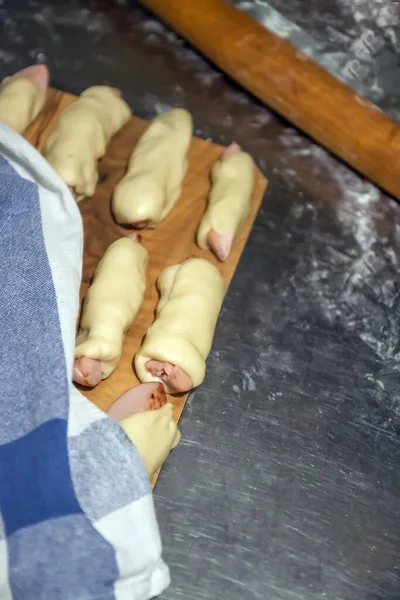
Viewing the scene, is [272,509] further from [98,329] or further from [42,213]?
[42,213]

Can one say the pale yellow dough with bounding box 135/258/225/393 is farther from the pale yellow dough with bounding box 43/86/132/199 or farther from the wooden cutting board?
the pale yellow dough with bounding box 43/86/132/199

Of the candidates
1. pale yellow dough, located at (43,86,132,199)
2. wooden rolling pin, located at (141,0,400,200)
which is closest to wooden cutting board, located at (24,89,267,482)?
pale yellow dough, located at (43,86,132,199)

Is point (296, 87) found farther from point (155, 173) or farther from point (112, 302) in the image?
point (112, 302)

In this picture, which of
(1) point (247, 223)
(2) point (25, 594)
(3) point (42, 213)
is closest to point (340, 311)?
(1) point (247, 223)

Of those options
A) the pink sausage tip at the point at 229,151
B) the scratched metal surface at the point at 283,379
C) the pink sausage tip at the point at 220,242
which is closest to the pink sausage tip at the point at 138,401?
the scratched metal surface at the point at 283,379

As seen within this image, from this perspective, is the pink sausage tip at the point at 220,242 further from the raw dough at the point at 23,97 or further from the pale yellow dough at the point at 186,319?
the raw dough at the point at 23,97

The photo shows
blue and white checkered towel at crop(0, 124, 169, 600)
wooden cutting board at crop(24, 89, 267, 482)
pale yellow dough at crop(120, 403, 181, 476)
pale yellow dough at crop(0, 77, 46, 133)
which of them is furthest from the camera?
pale yellow dough at crop(0, 77, 46, 133)
